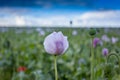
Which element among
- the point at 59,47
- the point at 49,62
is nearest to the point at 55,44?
the point at 59,47

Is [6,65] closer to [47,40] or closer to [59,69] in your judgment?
[59,69]

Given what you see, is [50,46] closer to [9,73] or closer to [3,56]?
[9,73]

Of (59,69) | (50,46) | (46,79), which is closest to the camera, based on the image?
(50,46)

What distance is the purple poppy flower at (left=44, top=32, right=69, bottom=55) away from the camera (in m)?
1.01

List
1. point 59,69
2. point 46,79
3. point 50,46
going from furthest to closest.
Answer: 1. point 59,69
2. point 46,79
3. point 50,46

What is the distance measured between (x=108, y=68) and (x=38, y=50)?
6.33 feet

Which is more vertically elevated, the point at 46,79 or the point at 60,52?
the point at 60,52

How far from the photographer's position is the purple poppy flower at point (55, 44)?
1.01 m

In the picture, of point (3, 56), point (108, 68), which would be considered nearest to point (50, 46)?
point (108, 68)

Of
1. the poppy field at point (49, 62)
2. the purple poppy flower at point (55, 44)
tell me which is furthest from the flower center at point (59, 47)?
the poppy field at point (49, 62)

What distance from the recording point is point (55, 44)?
3.36ft

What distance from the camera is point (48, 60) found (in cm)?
264

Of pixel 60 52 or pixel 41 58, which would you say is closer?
pixel 60 52

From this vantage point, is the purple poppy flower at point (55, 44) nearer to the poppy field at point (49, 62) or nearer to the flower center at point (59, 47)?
the flower center at point (59, 47)
